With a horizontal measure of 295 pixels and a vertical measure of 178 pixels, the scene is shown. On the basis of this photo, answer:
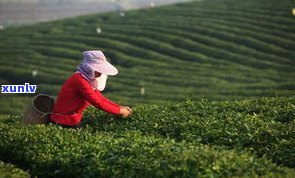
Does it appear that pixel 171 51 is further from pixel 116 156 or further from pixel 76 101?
pixel 116 156

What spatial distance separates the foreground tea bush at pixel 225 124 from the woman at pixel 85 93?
39 cm

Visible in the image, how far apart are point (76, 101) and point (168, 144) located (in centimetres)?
264

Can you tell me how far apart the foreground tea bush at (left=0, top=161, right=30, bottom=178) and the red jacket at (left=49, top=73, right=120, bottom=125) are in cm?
207

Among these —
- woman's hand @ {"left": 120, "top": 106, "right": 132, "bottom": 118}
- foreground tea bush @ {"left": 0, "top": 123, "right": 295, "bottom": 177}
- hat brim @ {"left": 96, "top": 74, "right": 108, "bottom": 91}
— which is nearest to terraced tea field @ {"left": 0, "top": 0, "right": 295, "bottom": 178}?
foreground tea bush @ {"left": 0, "top": 123, "right": 295, "bottom": 177}

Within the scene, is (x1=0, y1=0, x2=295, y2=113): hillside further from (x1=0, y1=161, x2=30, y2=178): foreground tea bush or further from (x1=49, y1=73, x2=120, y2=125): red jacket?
(x1=0, y1=161, x2=30, y2=178): foreground tea bush

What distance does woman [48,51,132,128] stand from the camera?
977 centimetres

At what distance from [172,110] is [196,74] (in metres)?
21.8

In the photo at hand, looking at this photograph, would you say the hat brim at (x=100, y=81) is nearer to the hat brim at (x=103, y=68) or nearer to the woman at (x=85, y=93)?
the woman at (x=85, y=93)

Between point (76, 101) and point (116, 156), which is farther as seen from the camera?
point (76, 101)

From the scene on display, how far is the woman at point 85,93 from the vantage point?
32.1 feet

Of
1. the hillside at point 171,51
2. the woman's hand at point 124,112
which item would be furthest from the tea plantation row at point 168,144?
the hillside at point 171,51

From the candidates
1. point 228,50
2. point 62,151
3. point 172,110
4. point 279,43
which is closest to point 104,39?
point 228,50

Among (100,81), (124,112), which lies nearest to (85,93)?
(100,81)

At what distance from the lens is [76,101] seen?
394 inches
